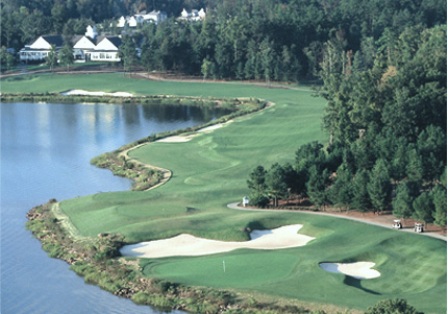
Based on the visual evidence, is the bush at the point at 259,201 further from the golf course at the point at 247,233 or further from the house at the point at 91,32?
the house at the point at 91,32

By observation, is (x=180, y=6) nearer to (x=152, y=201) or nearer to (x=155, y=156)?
(x=155, y=156)

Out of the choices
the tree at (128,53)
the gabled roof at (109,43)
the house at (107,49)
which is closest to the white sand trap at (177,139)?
the tree at (128,53)

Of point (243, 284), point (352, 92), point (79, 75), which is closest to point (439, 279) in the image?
point (243, 284)

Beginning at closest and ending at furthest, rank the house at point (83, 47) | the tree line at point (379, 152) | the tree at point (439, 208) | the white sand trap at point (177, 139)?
the tree at point (439, 208) < the tree line at point (379, 152) < the white sand trap at point (177, 139) < the house at point (83, 47)

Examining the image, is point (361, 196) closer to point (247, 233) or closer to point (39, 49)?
point (247, 233)

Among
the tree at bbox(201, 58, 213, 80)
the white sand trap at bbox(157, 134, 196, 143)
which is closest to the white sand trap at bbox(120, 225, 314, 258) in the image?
the white sand trap at bbox(157, 134, 196, 143)

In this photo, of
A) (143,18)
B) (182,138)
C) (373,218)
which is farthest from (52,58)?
(373,218)

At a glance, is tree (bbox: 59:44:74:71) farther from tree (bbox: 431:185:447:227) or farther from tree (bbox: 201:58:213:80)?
tree (bbox: 431:185:447:227)
